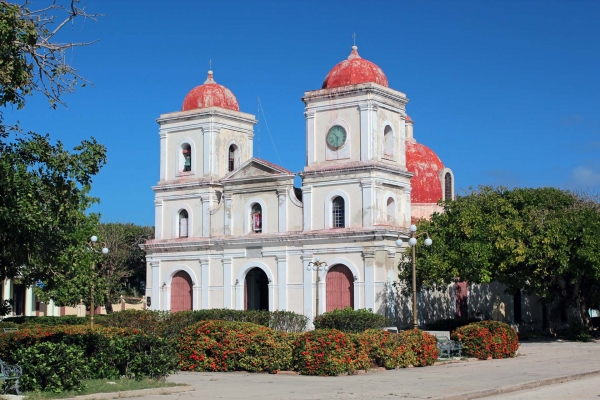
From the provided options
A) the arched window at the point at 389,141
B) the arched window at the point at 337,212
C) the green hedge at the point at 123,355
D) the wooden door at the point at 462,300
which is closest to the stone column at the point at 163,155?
the arched window at the point at 337,212

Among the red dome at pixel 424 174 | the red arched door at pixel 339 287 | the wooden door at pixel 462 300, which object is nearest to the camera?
the red arched door at pixel 339 287

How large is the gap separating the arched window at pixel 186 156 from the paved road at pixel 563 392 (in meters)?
29.8

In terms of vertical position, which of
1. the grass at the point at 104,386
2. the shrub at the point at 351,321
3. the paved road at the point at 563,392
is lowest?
the paved road at the point at 563,392

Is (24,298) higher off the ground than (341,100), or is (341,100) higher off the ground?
(341,100)

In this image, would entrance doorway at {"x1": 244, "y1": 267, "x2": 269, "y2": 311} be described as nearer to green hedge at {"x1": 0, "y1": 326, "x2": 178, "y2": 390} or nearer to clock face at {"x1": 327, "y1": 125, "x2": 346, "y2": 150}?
clock face at {"x1": 327, "y1": 125, "x2": 346, "y2": 150}

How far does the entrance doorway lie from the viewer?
44.5 m

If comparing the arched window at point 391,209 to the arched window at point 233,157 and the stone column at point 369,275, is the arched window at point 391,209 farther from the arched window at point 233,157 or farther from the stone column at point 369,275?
the arched window at point 233,157

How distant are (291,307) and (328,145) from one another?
8.02m

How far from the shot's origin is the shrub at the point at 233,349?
21.0m

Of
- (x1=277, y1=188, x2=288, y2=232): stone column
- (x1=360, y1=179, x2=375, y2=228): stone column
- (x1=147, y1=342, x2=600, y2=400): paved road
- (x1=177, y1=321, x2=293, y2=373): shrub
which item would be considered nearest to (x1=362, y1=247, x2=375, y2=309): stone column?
(x1=360, y1=179, x2=375, y2=228): stone column

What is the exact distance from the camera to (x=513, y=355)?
87.4ft

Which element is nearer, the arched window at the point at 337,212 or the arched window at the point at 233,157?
the arched window at the point at 337,212

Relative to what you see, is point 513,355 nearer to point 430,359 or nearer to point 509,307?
point 430,359

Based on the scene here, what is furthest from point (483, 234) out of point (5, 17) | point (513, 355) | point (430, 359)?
point (5, 17)
